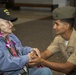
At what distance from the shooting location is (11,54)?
7.48 feet

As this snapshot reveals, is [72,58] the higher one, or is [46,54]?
[72,58]

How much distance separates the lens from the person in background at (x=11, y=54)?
2.15m

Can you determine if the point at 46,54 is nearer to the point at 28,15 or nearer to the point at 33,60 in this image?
the point at 33,60

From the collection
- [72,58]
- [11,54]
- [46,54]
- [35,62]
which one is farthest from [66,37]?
[11,54]

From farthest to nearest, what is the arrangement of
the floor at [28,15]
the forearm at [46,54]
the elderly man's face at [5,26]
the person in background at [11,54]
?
the floor at [28,15], the forearm at [46,54], the elderly man's face at [5,26], the person in background at [11,54]

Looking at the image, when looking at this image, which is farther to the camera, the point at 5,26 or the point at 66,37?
the point at 66,37

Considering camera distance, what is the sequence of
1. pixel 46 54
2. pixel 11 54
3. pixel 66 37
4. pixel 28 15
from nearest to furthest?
1. pixel 11 54
2. pixel 66 37
3. pixel 46 54
4. pixel 28 15

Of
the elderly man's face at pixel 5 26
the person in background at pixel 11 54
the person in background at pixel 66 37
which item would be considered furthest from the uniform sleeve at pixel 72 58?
the elderly man's face at pixel 5 26

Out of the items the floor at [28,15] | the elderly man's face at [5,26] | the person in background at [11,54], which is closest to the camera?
the person in background at [11,54]

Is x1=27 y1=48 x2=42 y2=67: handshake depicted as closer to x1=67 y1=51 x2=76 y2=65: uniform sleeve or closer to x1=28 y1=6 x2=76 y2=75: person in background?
x1=28 y1=6 x2=76 y2=75: person in background

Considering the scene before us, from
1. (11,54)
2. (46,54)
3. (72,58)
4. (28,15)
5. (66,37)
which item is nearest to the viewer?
(11,54)

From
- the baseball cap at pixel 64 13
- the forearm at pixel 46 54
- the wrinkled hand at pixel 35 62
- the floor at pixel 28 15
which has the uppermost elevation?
the baseball cap at pixel 64 13

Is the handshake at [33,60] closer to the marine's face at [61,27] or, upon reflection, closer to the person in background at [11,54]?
the person in background at [11,54]

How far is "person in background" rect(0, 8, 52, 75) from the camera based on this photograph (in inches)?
84.5
